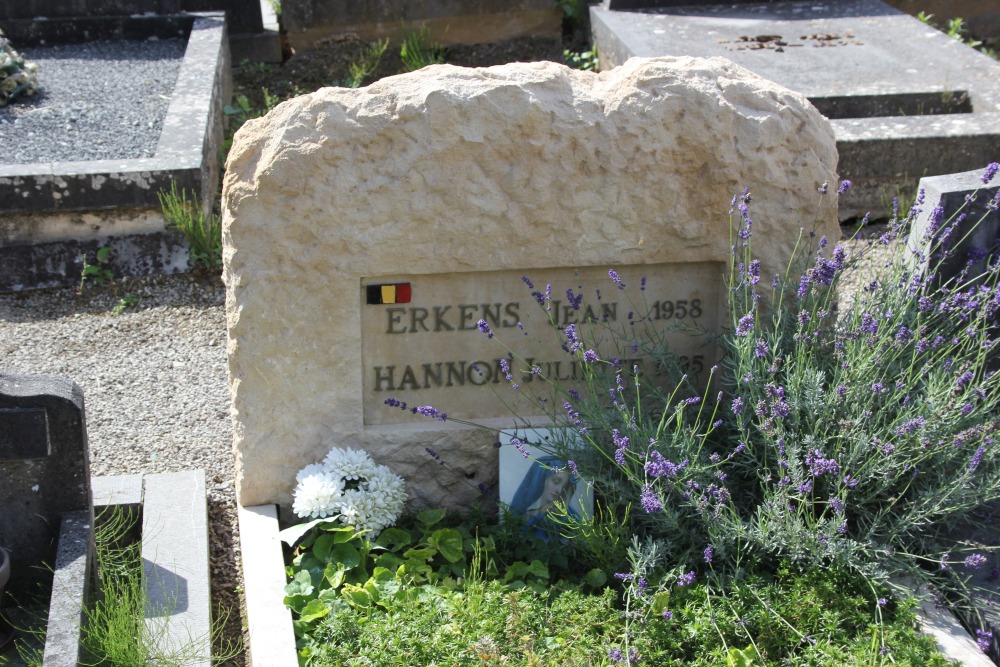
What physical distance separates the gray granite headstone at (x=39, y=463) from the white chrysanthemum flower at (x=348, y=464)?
74cm

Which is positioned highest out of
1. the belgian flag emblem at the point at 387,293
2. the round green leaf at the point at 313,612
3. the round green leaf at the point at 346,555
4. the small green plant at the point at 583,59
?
the small green plant at the point at 583,59

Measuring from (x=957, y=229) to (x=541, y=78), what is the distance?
Answer: 1.55 meters

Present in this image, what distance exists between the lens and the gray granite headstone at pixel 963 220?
3.54m

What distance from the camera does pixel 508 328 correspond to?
3559 mm

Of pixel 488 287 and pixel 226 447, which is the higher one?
pixel 488 287

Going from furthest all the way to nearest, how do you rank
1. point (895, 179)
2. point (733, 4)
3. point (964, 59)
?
point (733, 4) → point (964, 59) → point (895, 179)

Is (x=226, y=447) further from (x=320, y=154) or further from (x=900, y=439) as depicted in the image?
(x=900, y=439)

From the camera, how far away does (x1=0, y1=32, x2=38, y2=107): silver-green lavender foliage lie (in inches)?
256

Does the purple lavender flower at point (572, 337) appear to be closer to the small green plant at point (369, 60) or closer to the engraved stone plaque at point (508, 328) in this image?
the engraved stone plaque at point (508, 328)

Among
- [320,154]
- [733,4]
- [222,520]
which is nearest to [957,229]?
[320,154]

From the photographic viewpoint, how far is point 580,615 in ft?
9.93

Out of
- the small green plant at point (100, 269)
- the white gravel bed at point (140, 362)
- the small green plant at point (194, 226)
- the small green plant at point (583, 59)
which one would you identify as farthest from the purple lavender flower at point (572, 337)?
the small green plant at point (583, 59)

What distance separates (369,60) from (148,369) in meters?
3.83

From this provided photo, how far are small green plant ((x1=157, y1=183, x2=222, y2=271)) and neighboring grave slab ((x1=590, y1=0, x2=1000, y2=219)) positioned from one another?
3.07 metres
